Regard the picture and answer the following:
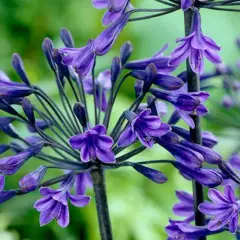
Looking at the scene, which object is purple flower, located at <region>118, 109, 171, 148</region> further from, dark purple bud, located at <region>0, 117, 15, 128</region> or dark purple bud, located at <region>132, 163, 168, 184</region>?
dark purple bud, located at <region>0, 117, 15, 128</region>

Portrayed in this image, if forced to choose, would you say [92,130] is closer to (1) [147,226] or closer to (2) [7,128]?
(2) [7,128]

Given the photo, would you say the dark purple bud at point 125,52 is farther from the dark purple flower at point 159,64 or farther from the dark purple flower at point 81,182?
the dark purple flower at point 81,182

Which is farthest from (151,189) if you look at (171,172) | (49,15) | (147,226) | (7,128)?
(7,128)

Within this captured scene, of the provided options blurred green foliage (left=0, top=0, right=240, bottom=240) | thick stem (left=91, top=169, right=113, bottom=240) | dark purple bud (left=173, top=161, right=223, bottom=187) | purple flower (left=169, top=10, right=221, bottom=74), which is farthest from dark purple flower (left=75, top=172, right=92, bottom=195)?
blurred green foliage (left=0, top=0, right=240, bottom=240)

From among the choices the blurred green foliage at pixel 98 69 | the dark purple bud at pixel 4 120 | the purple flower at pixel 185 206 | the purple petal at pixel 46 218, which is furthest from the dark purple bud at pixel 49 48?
the blurred green foliage at pixel 98 69

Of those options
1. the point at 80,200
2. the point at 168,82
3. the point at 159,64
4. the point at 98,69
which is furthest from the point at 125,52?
the point at 98,69
